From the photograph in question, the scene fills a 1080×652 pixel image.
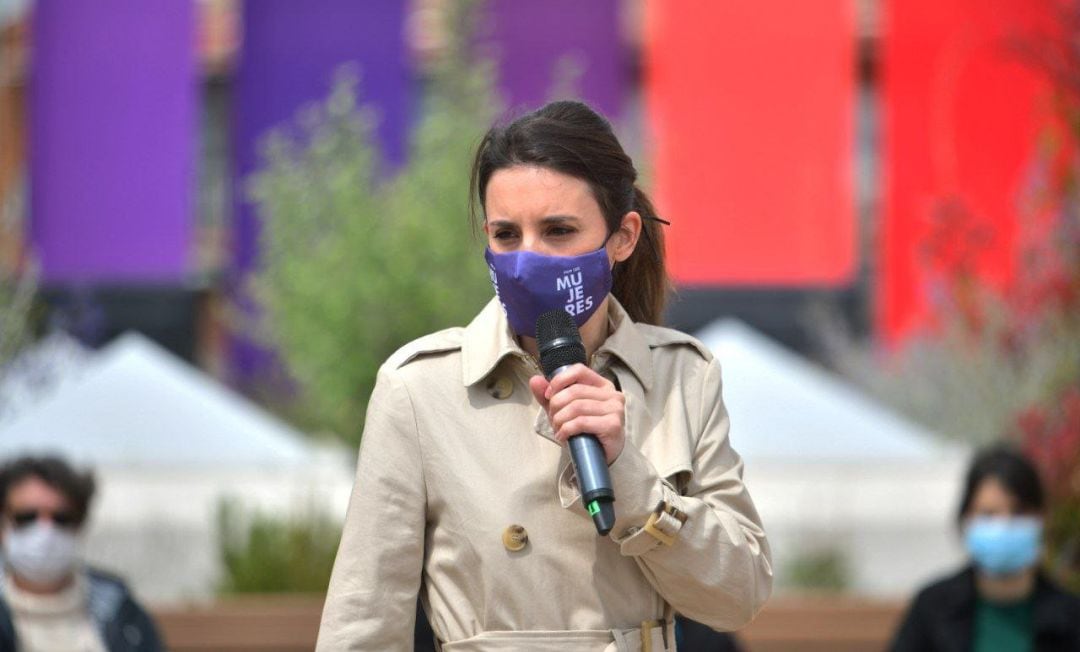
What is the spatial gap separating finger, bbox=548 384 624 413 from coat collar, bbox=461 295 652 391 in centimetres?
30

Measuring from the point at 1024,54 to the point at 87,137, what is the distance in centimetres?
1219

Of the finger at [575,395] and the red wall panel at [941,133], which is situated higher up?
the finger at [575,395]

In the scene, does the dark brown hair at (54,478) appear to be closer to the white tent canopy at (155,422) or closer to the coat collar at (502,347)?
the coat collar at (502,347)

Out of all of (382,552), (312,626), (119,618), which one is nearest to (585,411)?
(382,552)

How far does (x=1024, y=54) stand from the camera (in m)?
7.61

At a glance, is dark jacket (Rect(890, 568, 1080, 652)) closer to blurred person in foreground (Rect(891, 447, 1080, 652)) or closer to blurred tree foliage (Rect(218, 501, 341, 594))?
blurred person in foreground (Rect(891, 447, 1080, 652))

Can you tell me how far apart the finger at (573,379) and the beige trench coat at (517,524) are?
0.13m

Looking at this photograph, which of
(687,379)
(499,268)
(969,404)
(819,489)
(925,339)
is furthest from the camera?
(925,339)

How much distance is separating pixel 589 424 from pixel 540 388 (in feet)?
0.31

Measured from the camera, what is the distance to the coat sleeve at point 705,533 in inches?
105

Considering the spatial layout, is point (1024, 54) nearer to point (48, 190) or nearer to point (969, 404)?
point (969, 404)

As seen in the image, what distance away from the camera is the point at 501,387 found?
114 inches

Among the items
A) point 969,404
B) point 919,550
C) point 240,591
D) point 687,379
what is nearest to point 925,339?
point 969,404

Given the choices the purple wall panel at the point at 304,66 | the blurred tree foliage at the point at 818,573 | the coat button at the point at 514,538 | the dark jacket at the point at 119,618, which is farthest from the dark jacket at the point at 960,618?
the purple wall panel at the point at 304,66
